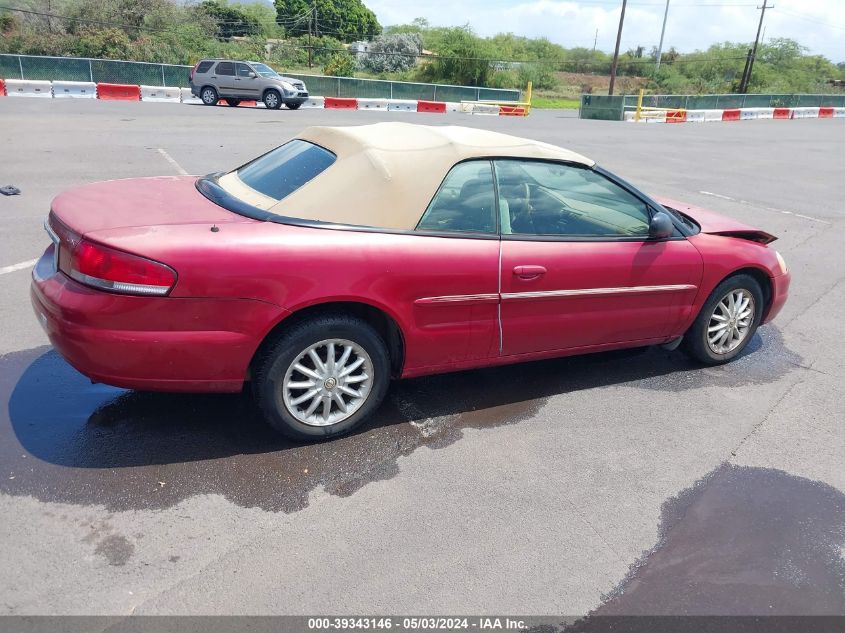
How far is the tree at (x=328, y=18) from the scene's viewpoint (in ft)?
288

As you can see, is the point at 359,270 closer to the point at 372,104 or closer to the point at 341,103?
the point at 341,103

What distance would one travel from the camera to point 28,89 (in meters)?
25.1

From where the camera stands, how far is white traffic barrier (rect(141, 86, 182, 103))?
26.6 metres

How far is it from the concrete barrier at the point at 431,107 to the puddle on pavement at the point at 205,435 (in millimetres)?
28948

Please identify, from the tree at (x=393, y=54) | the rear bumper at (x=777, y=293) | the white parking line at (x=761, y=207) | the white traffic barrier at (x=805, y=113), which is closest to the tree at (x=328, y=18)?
the tree at (x=393, y=54)

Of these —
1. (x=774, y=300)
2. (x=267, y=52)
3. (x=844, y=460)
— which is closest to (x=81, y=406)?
(x=844, y=460)

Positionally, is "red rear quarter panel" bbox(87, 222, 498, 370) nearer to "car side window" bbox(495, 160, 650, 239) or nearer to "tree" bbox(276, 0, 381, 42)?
"car side window" bbox(495, 160, 650, 239)

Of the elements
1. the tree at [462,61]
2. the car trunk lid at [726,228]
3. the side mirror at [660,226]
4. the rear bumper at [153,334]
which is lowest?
the rear bumper at [153,334]

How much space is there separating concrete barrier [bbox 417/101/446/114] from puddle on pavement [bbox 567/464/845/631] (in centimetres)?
3017

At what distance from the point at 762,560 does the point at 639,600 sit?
0.67 m

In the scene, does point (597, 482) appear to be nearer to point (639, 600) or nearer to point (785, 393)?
point (639, 600)

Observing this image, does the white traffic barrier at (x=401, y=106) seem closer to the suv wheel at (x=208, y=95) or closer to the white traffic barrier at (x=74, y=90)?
the suv wheel at (x=208, y=95)

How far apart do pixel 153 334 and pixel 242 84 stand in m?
24.9

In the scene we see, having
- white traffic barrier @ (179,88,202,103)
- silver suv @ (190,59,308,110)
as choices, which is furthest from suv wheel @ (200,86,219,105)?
white traffic barrier @ (179,88,202,103)
